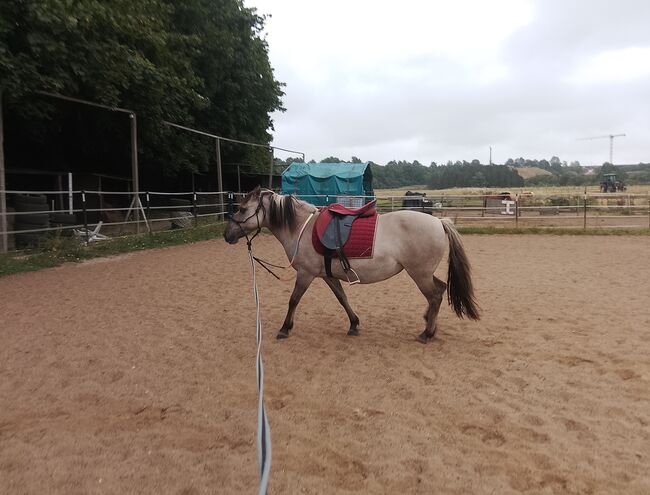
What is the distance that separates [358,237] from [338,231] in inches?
8.3

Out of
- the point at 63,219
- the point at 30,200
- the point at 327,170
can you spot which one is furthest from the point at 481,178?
the point at 30,200

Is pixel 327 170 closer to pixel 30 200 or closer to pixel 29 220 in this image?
pixel 30 200

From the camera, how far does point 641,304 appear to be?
6.09 meters

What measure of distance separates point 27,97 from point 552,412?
12106mm

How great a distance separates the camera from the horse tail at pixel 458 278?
4785 mm

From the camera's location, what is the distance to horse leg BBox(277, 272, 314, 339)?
4.86 meters

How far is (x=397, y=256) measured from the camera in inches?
186

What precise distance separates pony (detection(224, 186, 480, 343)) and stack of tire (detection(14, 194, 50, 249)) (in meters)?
8.53

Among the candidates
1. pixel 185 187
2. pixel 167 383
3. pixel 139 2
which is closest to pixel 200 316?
pixel 167 383

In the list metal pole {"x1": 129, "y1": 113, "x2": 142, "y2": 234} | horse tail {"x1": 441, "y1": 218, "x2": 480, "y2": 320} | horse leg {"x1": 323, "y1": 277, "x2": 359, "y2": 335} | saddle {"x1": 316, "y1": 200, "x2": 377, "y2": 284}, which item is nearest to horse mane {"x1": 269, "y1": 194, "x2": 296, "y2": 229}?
saddle {"x1": 316, "y1": 200, "x2": 377, "y2": 284}

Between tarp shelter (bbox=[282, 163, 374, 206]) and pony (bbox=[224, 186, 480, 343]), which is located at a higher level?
tarp shelter (bbox=[282, 163, 374, 206])

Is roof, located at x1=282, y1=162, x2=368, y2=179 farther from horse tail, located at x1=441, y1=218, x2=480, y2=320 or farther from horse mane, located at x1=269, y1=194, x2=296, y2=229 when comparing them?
horse tail, located at x1=441, y1=218, x2=480, y2=320

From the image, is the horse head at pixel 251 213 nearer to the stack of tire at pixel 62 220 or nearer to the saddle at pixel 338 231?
the saddle at pixel 338 231

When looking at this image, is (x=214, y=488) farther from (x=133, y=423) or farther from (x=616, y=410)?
(x=616, y=410)
